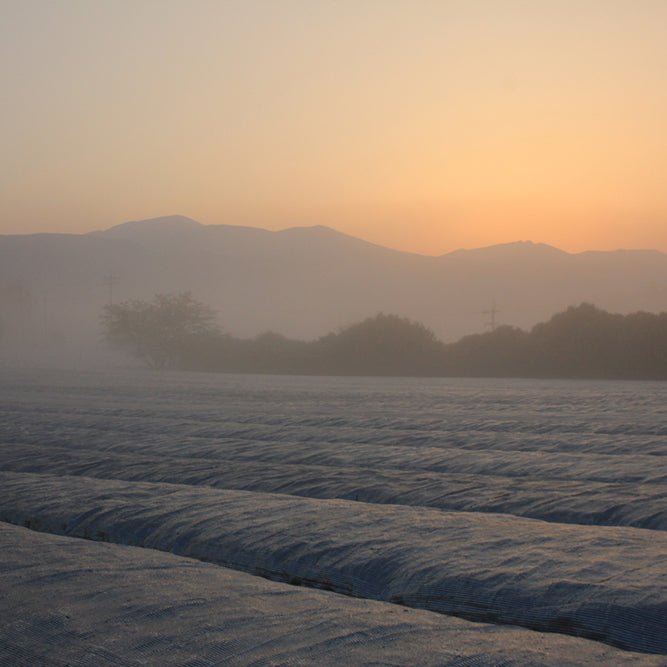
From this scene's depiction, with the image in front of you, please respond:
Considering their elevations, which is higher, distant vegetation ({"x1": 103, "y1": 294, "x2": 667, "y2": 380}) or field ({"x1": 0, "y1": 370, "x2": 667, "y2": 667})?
distant vegetation ({"x1": 103, "y1": 294, "x2": 667, "y2": 380})

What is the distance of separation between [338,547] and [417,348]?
42696 millimetres

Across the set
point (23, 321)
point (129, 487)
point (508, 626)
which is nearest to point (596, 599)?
point (508, 626)

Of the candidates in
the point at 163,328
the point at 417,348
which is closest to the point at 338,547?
the point at 417,348

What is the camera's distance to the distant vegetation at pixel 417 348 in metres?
43.3

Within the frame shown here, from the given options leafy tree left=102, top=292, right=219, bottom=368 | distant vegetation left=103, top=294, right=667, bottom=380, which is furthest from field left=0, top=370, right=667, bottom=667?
leafy tree left=102, top=292, right=219, bottom=368

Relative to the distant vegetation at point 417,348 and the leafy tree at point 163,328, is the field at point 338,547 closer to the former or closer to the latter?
the distant vegetation at point 417,348

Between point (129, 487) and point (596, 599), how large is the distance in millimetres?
5826

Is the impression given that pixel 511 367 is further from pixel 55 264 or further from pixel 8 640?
pixel 55 264

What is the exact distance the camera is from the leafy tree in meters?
65.8

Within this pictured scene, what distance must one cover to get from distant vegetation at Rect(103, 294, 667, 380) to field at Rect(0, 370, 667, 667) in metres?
27.0

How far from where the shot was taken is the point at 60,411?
77.5 feet

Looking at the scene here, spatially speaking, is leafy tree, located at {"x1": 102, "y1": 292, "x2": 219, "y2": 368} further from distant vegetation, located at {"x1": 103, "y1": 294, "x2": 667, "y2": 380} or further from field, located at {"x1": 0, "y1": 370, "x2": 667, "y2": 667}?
field, located at {"x1": 0, "y1": 370, "x2": 667, "y2": 667}

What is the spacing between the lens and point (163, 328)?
66.8 metres

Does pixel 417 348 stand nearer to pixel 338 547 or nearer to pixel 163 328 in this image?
pixel 163 328
